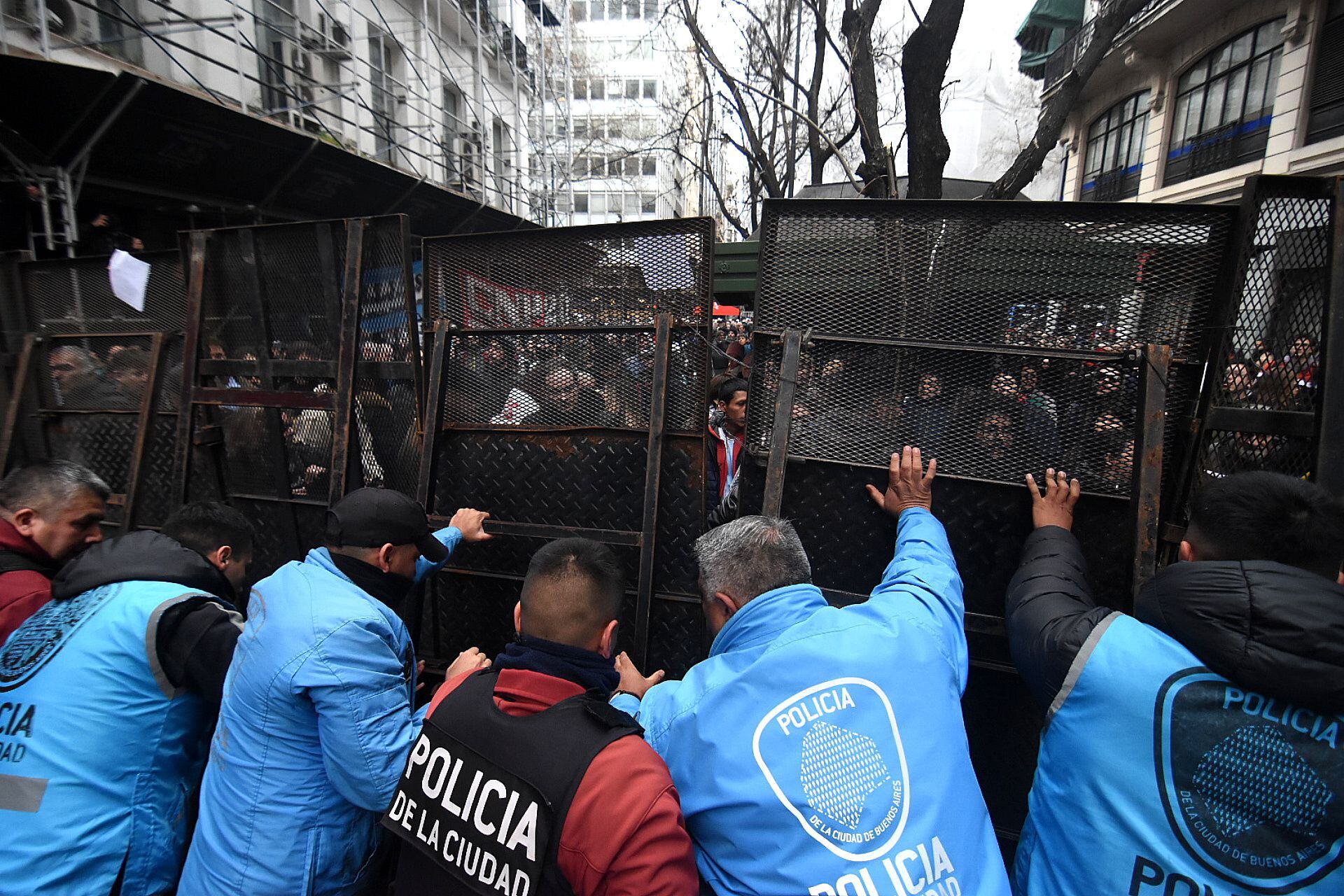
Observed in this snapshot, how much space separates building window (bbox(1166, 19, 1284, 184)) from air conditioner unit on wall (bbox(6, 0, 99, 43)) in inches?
738

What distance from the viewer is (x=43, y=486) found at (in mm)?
2525

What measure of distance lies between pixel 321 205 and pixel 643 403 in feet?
31.7

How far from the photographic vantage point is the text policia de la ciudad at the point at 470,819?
4.15ft

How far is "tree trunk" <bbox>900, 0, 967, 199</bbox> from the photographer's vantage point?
509cm

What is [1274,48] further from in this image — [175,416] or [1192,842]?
[175,416]

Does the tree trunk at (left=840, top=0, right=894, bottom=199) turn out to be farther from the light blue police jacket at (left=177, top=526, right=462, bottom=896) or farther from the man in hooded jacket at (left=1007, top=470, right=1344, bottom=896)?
the light blue police jacket at (left=177, top=526, right=462, bottom=896)

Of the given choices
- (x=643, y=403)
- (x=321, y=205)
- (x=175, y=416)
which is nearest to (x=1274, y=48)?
(x=643, y=403)

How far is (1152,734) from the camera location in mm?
1385

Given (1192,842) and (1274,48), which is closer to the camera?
(1192,842)

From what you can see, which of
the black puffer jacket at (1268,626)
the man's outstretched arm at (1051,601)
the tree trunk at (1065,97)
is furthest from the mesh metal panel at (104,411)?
the tree trunk at (1065,97)

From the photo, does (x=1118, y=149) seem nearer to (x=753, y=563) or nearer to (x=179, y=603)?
(x=753, y=563)

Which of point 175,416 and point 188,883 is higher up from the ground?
point 175,416

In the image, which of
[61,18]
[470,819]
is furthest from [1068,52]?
[470,819]

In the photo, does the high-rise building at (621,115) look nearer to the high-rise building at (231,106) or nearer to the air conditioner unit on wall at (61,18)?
the high-rise building at (231,106)
